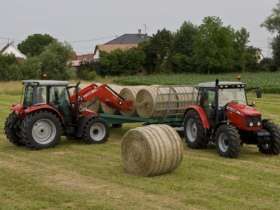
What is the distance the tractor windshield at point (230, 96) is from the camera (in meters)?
13.5

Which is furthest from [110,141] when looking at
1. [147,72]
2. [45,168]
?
[147,72]

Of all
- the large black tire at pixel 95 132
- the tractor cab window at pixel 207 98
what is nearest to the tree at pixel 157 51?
the large black tire at pixel 95 132

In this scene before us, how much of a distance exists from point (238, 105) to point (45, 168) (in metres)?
4.84

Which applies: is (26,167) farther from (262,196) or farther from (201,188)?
(262,196)

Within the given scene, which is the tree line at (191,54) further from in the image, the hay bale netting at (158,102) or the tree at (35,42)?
the hay bale netting at (158,102)

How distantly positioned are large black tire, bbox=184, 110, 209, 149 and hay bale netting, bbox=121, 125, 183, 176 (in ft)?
10.9

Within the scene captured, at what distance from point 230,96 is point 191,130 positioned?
156 centimetres

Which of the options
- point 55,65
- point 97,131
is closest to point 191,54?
point 55,65

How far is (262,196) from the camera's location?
8.82m

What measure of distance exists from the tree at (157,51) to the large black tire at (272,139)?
69234 millimetres

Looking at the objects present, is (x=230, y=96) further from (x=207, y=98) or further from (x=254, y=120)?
(x=254, y=120)

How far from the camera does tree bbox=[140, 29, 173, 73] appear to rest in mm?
82250

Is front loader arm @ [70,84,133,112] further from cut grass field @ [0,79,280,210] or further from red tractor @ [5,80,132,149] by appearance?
cut grass field @ [0,79,280,210]

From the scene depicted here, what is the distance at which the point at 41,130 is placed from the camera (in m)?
14.1
